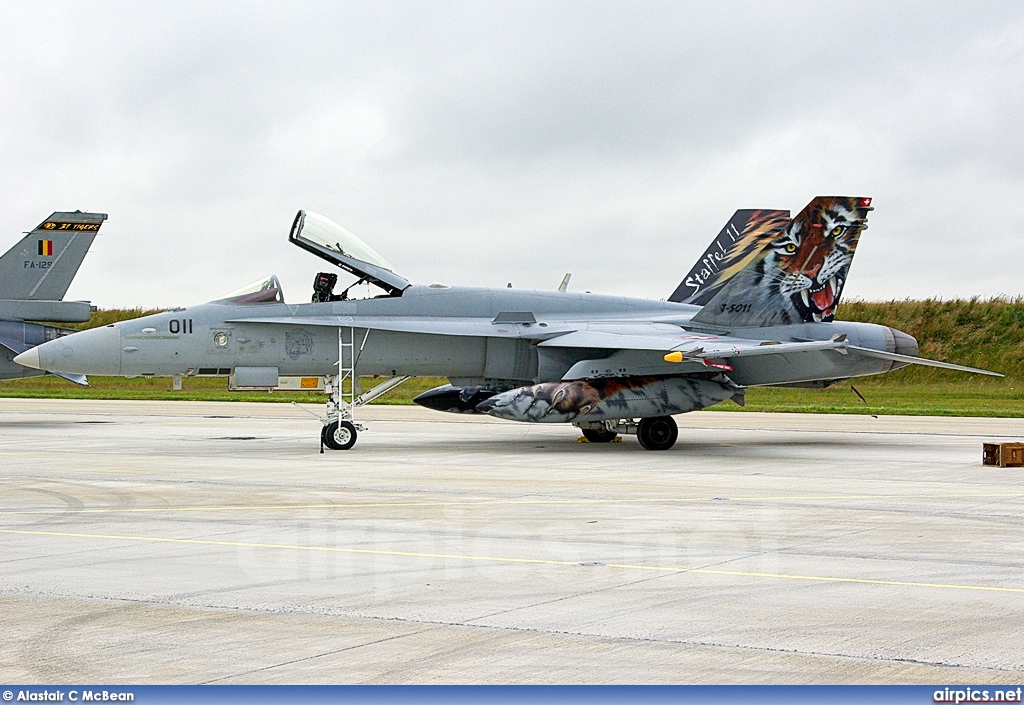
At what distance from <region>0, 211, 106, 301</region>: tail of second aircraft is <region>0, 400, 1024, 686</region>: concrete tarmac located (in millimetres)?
10814

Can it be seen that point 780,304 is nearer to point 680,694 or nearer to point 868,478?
point 868,478

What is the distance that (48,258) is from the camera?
26875 millimetres

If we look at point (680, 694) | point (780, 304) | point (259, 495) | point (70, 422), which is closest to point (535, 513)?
point (259, 495)

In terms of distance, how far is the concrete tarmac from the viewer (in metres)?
5.49

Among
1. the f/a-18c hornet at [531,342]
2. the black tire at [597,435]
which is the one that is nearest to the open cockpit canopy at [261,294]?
the f/a-18c hornet at [531,342]

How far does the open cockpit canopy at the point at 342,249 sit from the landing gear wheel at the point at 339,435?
2.44 metres

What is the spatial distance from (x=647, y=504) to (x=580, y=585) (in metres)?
4.62

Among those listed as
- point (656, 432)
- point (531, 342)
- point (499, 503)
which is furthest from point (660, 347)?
point (499, 503)

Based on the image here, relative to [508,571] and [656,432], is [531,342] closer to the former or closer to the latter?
[656,432]

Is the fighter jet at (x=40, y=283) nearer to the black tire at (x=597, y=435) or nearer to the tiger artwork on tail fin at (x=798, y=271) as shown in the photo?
the black tire at (x=597, y=435)

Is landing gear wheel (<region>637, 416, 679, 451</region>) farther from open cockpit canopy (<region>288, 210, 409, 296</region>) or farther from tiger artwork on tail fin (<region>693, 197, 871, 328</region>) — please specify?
open cockpit canopy (<region>288, 210, 409, 296</region>)

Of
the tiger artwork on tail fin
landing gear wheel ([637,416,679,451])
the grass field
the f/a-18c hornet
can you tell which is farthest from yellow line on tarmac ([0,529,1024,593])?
the grass field

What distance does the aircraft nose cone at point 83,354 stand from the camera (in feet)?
60.6

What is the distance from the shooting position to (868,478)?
15.0 m
